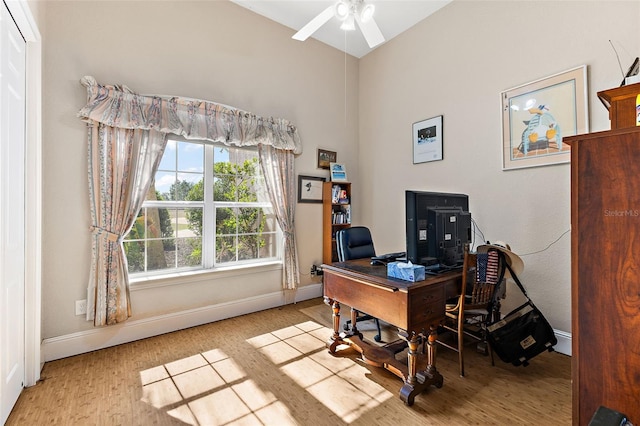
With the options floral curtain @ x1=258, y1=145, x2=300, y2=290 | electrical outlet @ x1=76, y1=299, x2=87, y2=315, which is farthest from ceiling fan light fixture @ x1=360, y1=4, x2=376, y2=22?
electrical outlet @ x1=76, y1=299, x2=87, y2=315

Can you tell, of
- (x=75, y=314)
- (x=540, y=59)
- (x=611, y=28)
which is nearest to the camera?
(x=611, y=28)

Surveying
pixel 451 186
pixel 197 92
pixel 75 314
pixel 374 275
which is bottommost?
pixel 75 314

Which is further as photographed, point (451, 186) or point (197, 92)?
point (451, 186)

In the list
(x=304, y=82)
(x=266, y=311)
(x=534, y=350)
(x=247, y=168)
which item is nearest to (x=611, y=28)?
(x=534, y=350)

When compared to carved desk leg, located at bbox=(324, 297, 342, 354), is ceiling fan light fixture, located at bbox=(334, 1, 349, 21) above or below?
above

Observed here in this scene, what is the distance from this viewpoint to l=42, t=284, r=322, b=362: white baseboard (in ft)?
7.89

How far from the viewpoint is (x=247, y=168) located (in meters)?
3.55

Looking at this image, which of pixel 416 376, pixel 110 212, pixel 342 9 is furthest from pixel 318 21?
pixel 416 376

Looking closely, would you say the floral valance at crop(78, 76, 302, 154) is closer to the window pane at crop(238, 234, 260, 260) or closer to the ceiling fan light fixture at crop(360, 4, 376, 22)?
the window pane at crop(238, 234, 260, 260)

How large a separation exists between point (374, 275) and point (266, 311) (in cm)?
198

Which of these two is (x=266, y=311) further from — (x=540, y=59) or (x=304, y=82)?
(x=540, y=59)

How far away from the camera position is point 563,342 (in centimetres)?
249

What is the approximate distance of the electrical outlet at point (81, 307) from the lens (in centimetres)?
248

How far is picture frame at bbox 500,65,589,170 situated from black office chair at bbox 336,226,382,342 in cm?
157
